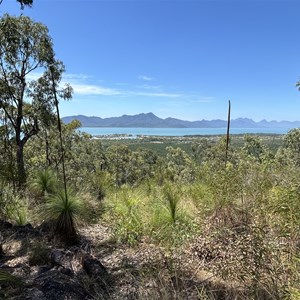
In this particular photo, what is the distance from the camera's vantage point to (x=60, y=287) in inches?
114

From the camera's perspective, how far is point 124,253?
4613mm

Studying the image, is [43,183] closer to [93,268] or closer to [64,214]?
[64,214]

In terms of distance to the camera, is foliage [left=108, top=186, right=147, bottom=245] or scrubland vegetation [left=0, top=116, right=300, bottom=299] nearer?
scrubland vegetation [left=0, top=116, right=300, bottom=299]

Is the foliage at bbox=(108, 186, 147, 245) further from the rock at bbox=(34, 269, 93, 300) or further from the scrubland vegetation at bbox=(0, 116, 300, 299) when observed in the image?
the rock at bbox=(34, 269, 93, 300)

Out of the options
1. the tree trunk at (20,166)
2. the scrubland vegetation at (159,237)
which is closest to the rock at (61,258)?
the scrubland vegetation at (159,237)

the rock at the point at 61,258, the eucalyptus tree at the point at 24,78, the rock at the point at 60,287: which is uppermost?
the eucalyptus tree at the point at 24,78

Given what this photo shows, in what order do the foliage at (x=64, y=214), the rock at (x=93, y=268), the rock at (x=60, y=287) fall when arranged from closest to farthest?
1. the rock at (x=60, y=287)
2. the rock at (x=93, y=268)
3. the foliage at (x=64, y=214)

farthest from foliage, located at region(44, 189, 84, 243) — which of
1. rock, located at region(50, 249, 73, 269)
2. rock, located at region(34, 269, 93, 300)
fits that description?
rock, located at region(34, 269, 93, 300)

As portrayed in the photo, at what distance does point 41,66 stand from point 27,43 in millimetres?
A: 1013

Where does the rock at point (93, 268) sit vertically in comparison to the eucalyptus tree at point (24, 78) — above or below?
below

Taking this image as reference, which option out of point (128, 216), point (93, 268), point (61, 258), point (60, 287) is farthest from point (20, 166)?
point (60, 287)

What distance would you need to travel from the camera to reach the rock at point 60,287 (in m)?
2.81

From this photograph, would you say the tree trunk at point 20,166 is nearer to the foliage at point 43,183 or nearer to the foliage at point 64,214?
the foliage at point 43,183

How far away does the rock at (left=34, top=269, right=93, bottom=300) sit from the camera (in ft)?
9.22
